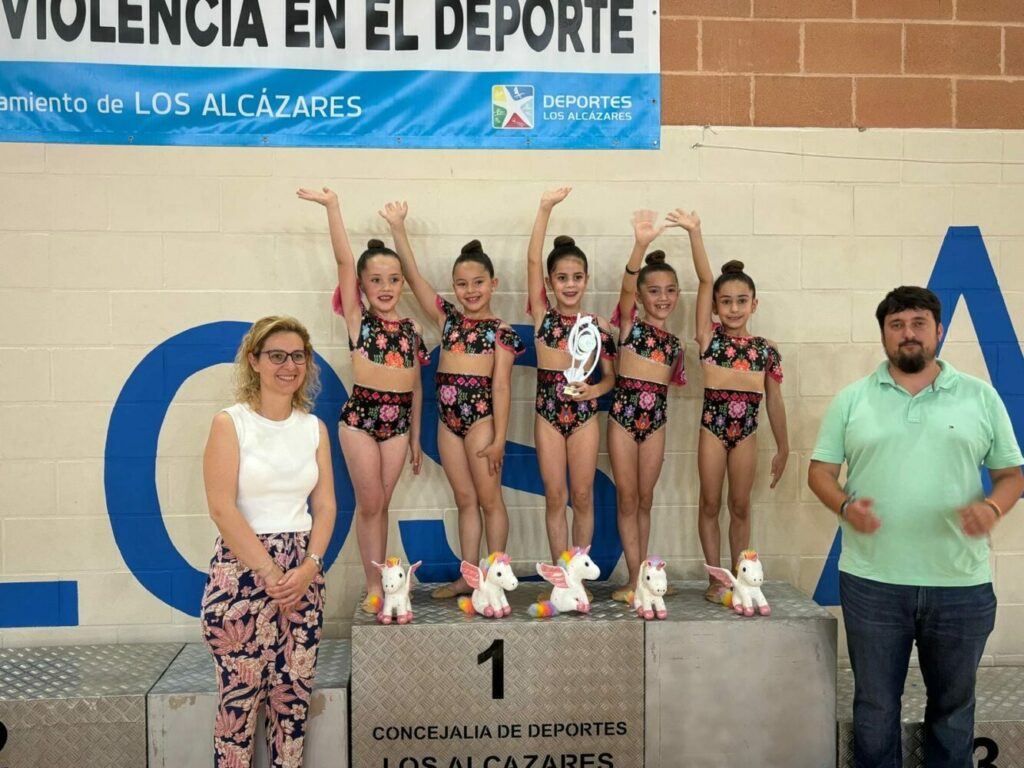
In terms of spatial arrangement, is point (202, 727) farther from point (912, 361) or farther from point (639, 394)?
point (912, 361)

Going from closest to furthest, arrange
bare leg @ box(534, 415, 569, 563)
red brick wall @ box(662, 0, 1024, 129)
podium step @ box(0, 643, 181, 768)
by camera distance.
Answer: podium step @ box(0, 643, 181, 768)
bare leg @ box(534, 415, 569, 563)
red brick wall @ box(662, 0, 1024, 129)

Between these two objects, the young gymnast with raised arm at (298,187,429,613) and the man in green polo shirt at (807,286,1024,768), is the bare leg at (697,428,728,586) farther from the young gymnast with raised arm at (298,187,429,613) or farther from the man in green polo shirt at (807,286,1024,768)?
the young gymnast with raised arm at (298,187,429,613)

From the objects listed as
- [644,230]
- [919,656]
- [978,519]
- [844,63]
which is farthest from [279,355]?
[844,63]

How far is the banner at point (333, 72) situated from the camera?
411 cm

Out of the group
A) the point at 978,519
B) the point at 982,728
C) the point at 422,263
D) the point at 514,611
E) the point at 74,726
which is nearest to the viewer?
the point at 978,519

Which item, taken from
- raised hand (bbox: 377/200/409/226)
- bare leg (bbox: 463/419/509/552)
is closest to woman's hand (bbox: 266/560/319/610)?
bare leg (bbox: 463/419/509/552)

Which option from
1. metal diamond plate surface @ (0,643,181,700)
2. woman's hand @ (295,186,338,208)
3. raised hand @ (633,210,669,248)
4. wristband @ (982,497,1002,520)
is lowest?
metal diamond plate surface @ (0,643,181,700)

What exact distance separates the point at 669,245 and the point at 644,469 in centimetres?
111

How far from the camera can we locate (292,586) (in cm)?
307

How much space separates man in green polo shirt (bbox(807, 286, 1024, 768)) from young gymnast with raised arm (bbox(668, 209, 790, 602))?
855mm

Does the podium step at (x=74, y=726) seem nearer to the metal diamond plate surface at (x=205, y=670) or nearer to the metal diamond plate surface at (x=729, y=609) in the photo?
the metal diamond plate surface at (x=205, y=670)

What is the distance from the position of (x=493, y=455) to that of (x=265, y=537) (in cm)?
120

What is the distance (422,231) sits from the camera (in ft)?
14.1

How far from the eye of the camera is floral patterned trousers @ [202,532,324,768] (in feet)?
10.0
